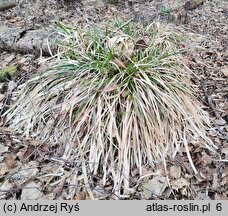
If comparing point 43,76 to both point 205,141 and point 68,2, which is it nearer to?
point 205,141

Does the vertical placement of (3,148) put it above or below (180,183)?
above

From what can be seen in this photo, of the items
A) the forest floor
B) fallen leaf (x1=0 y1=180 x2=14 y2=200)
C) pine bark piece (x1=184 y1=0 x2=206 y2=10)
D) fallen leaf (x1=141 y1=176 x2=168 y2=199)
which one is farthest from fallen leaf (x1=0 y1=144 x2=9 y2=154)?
pine bark piece (x1=184 y1=0 x2=206 y2=10)

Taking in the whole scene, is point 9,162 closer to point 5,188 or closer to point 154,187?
point 5,188

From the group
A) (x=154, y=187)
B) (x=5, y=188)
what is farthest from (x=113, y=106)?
(x=5, y=188)

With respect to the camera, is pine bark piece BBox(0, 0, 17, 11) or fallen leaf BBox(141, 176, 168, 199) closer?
fallen leaf BBox(141, 176, 168, 199)

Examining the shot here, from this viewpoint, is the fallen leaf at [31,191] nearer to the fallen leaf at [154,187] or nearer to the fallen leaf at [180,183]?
the fallen leaf at [154,187]

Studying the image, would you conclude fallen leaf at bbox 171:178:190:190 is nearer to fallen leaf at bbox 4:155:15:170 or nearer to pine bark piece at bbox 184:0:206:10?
fallen leaf at bbox 4:155:15:170

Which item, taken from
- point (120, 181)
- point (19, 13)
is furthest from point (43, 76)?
point (19, 13)

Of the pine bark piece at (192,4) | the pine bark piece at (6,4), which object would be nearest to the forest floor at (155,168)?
the pine bark piece at (192,4)
